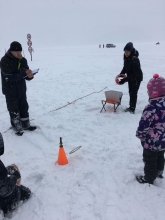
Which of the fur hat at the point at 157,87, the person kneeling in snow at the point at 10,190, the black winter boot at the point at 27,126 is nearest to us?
the person kneeling in snow at the point at 10,190

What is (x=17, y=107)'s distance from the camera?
526 centimetres

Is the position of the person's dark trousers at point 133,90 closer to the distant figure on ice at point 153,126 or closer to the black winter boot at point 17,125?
the distant figure on ice at point 153,126

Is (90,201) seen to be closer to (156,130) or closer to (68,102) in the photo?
(156,130)

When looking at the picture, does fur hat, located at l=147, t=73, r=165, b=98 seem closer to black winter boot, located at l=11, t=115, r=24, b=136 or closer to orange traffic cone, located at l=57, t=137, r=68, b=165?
orange traffic cone, located at l=57, t=137, r=68, b=165

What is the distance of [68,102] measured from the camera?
7922 millimetres

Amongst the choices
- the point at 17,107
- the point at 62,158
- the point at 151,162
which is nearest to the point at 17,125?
the point at 17,107

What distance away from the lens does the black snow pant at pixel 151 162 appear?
3.16 metres

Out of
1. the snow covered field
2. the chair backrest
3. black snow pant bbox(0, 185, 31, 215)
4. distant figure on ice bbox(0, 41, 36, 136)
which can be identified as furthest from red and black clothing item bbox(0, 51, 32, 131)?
the chair backrest

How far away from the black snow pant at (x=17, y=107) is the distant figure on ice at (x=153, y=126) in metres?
3.37

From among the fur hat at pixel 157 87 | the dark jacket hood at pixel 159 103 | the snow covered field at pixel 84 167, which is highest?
the fur hat at pixel 157 87

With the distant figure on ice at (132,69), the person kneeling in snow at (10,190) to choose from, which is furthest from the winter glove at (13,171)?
the distant figure on ice at (132,69)

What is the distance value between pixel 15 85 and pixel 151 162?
3.63 metres

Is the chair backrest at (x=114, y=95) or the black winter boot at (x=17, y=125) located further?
the chair backrest at (x=114, y=95)

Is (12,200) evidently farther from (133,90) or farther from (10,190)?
(133,90)
